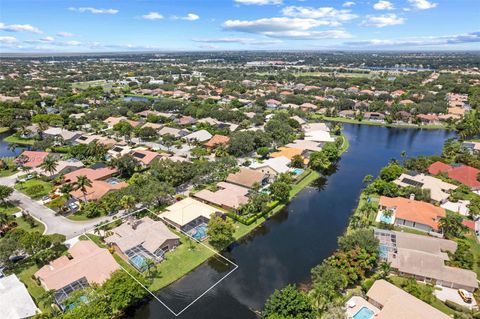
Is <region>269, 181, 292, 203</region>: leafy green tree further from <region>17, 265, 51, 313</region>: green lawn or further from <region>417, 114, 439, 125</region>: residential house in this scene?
<region>417, 114, 439, 125</region>: residential house

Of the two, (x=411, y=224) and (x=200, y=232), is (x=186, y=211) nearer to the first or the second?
(x=200, y=232)

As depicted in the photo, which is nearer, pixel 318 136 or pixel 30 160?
pixel 30 160

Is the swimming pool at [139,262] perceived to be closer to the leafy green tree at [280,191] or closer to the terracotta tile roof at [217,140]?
the leafy green tree at [280,191]

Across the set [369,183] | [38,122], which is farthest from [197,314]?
[38,122]

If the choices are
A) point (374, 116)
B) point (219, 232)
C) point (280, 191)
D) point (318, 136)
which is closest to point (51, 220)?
point (219, 232)

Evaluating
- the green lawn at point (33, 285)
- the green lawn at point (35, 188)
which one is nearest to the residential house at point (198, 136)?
the green lawn at point (35, 188)

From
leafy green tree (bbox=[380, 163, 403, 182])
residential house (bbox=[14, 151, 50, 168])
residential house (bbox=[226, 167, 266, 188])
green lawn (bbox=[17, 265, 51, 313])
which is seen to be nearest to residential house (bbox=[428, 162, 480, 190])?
leafy green tree (bbox=[380, 163, 403, 182])
